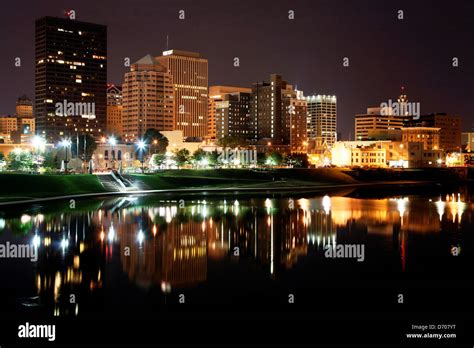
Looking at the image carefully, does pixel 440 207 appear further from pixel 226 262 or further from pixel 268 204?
pixel 226 262

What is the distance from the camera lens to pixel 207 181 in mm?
91188

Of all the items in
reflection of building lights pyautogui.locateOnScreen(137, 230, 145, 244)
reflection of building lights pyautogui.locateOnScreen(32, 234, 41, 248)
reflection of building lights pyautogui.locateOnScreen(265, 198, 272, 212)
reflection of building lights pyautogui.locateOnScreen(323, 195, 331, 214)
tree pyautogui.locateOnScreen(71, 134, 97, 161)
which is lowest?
reflection of building lights pyautogui.locateOnScreen(137, 230, 145, 244)

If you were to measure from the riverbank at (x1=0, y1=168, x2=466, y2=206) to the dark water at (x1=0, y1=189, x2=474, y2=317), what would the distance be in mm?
13026

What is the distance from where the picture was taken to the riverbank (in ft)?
212

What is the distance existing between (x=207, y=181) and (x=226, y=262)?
200ft

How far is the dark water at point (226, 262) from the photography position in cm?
2311

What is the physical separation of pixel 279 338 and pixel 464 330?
241 inches

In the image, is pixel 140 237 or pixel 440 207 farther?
pixel 440 207

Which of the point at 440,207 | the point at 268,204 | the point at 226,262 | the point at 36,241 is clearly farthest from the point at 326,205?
the point at 36,241

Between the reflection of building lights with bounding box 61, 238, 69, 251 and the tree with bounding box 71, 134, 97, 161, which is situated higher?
the tree with bounding box 71, 134, 97, 161

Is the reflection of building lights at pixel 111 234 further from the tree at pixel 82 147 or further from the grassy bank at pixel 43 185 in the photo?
the tree at pixel 82 147

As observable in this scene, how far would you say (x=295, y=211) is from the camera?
5516cm

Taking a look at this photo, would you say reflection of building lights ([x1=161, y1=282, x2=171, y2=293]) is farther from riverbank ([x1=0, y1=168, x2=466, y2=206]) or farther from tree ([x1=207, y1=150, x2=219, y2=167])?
tree ([x1=207, y1=150, x2=219, y2=167])

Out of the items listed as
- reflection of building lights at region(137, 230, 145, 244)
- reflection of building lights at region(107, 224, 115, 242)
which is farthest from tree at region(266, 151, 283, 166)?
reflection of building lights at region(137, 230, 145, 244)
